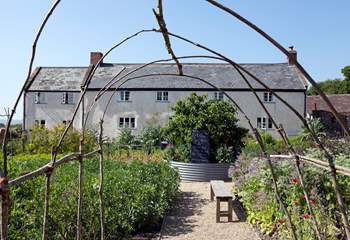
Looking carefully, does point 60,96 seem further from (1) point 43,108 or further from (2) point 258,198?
(2) point 258,198

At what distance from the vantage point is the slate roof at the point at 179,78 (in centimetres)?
2459

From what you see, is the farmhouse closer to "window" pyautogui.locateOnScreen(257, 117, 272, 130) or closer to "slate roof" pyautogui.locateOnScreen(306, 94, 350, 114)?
"window" pyautogui.locateOnScreen(257, 117, 272, 130)

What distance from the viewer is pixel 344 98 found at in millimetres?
33688

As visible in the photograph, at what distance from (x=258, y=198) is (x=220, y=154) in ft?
18.0

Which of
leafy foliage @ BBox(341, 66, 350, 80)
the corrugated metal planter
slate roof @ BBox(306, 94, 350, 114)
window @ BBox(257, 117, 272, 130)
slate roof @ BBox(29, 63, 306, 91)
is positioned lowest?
the corrugated metal planter

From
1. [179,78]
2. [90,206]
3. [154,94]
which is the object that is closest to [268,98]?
[179,78]

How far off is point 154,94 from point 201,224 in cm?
1924

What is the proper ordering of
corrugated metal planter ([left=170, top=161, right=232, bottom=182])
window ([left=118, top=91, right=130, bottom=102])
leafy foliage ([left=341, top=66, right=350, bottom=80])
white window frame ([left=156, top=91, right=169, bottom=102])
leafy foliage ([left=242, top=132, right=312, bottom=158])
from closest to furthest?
leafy foliage ([left=242, top=132, right=312, bottom=158]) < corrugated metal planter ([left=170, top=161, right=232, bottom=182]) < white window frame ([left=156, top=91, right=169, bottom=102]) < window ([left=118, top=91, right=130, bottom=102]) < leafy foliage ([left=341, top=66, right=350, bottom=80])

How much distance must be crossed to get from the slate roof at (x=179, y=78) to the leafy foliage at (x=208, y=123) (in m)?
11.4

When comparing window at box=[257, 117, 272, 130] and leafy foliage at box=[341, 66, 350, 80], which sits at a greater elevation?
leafy foliage at box=[341, 66, 350, 80]

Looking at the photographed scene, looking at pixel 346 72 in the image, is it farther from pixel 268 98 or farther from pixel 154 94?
pixel 154 94

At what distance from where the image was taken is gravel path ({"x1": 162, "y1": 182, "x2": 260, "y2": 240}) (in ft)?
18.5

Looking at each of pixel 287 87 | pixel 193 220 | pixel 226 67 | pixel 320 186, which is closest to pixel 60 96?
pixel 226 67

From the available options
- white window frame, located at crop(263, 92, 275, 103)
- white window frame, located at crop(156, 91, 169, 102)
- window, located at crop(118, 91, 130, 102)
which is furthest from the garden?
white window frame, located at crop(263, 92, 275, 103)
